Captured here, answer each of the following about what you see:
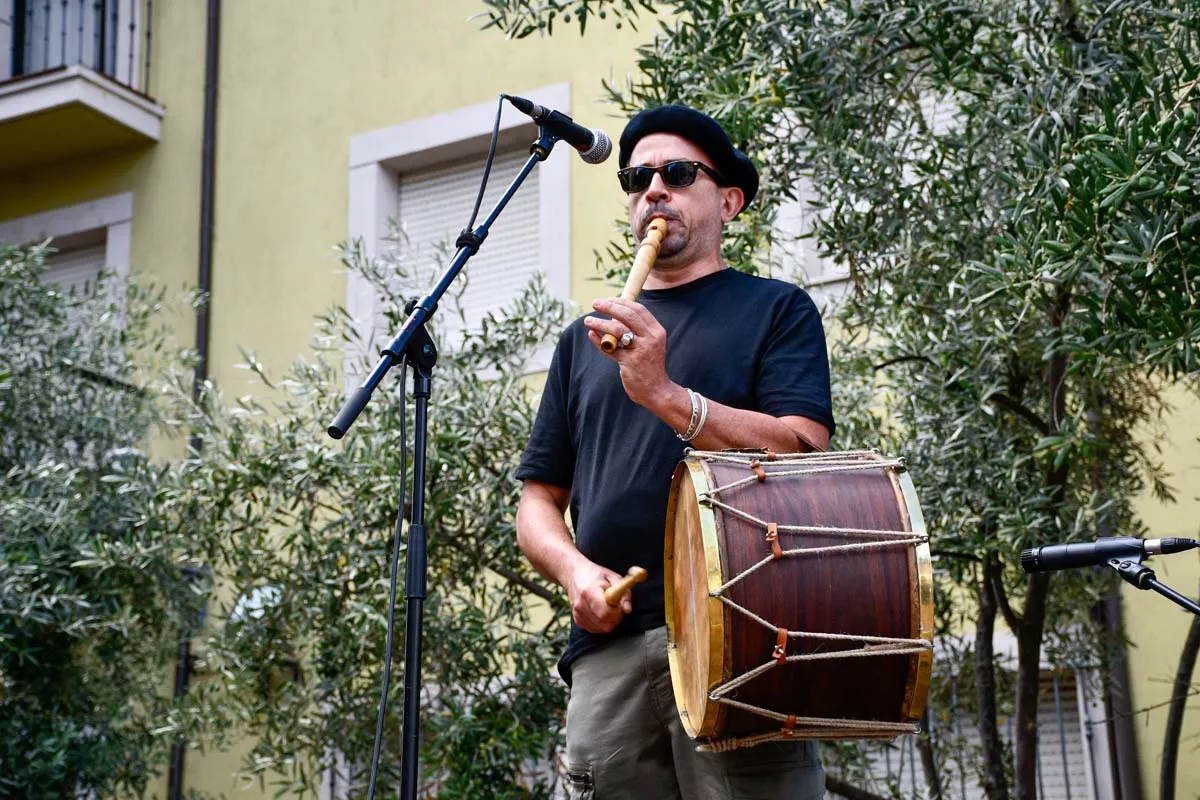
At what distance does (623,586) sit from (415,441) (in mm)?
614

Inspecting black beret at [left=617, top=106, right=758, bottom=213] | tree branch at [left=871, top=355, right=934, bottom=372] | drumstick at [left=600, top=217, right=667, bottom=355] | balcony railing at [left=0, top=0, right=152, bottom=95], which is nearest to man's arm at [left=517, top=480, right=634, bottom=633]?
drumstick at [left=600, top=217, right=667, bottom=355]

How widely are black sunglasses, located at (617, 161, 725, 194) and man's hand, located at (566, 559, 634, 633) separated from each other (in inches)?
33.7

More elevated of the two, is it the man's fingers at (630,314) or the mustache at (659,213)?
the mustache at (659,213)

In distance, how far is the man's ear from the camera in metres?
3.63

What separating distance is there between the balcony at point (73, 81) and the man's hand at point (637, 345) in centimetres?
827

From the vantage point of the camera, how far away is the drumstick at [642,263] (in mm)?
2977

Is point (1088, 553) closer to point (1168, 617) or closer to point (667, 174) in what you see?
point (667, 174)

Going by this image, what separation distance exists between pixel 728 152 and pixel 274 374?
659 centimetres

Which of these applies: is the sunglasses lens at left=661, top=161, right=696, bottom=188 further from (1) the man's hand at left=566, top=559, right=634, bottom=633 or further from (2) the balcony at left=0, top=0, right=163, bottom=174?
(2) the balcony at left=0, top=0, right=163, bottom=174

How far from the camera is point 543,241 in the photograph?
9008 millimetres

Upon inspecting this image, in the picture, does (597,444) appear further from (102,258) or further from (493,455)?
(102,258)

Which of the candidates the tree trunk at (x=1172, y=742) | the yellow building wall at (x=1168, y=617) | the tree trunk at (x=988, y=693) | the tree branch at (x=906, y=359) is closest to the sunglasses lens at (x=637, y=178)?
the tree branch at (x=906, y=359)

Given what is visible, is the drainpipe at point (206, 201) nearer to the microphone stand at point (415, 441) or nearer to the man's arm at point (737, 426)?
the microphone stand at point (415, 441)

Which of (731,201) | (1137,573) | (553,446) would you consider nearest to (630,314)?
(553,446)
